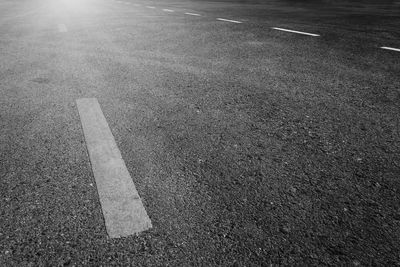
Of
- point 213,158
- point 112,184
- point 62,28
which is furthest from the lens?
point 62,28

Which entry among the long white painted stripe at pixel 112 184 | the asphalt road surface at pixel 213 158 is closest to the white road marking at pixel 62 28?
the asphalt road surface at pixel 213 158

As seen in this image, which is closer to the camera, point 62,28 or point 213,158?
point 213,158

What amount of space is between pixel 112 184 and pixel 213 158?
734 millimetres

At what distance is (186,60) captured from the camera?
17.4ft

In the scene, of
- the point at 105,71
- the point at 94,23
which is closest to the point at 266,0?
the point at 94,23

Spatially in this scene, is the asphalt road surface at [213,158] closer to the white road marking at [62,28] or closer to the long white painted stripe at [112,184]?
the long white painted stripe at [112,184]

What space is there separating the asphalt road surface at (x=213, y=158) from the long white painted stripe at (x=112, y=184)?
0.05 metres

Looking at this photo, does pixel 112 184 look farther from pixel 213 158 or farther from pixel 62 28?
pixel 62 28

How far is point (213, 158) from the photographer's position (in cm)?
249

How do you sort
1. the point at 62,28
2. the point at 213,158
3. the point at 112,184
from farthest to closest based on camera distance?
the point at 62,28 < the point at 213,158 < the point at 112,184

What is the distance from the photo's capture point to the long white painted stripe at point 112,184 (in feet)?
6.03

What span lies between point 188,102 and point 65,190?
176cm

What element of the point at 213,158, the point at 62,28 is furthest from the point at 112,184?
the point at 62,28

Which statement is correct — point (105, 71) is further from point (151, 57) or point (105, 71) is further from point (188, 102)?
point (188, 102)
